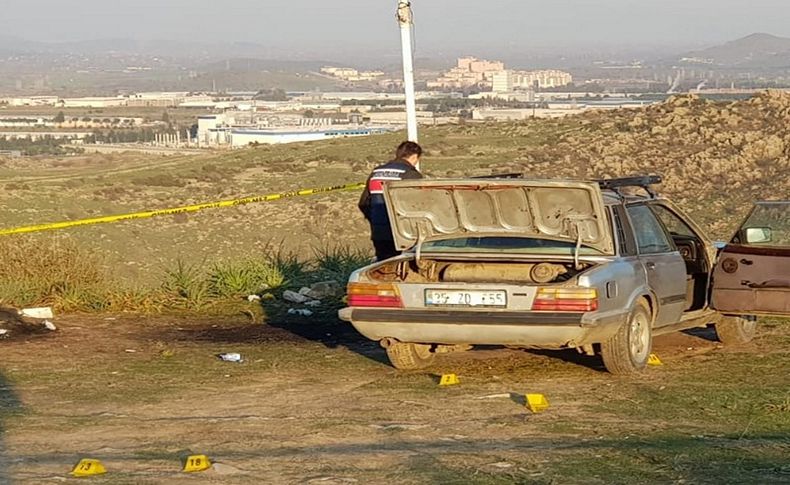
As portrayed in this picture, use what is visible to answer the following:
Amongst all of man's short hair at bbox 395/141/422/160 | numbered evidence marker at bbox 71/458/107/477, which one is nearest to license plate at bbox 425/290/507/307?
numbered evidence marker at bbox 71/458/107/477

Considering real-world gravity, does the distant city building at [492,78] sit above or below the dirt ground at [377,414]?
below

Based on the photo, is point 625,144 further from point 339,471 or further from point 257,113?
point 257,113

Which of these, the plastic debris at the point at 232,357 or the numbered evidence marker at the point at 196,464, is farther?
the plastic debris at the point at 232,357

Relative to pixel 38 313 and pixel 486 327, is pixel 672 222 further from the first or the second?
pixel 38 313

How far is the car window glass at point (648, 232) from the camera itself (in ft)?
33.9

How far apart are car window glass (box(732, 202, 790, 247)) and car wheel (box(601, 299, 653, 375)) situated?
92cm

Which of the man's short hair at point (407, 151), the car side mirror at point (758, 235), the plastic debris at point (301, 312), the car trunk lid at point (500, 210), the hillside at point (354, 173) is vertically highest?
the man's short hair at point (407, 151)

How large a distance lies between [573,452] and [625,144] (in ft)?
90.7

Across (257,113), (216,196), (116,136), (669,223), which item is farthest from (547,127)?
(257,113)

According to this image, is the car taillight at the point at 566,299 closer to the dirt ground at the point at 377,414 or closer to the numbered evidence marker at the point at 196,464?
the dirt ground at the point at 377,414

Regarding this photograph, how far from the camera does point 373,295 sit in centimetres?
974

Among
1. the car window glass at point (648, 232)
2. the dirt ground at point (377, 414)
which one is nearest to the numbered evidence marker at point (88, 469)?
the dirt ground at point (377, 414)

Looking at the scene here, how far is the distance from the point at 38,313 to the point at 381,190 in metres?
3.55

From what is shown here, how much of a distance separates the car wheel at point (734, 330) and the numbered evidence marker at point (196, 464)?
18.3ft
